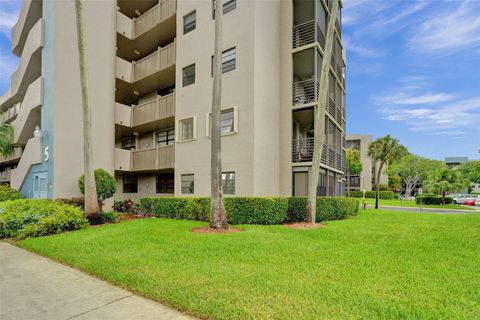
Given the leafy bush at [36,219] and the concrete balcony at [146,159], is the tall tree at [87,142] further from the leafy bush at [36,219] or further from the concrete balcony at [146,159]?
the concrete balcony at [146,159]

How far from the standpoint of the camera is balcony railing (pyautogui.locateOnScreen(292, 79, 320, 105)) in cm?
1537

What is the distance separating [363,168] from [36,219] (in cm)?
6810

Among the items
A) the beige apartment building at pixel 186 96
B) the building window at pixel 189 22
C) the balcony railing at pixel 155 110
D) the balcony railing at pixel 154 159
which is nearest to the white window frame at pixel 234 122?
the beige apartment building at pixel 186 96

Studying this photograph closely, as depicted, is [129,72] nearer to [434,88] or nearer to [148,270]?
[148,270]

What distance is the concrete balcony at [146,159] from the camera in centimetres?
1761

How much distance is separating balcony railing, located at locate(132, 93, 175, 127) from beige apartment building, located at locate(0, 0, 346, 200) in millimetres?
89

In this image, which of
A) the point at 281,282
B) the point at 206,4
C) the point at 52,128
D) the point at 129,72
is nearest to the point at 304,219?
the point at 281,282

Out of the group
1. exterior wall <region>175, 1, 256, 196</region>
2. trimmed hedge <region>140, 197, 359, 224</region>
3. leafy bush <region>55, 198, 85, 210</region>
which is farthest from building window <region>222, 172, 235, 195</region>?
leafy bush <region>55, 198, 85, 210</region>

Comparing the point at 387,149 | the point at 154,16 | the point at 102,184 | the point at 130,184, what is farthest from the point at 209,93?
the point at 387,149

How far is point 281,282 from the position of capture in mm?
5066

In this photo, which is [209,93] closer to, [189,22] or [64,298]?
[189,22]

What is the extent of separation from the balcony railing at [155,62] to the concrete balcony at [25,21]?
7.06 m

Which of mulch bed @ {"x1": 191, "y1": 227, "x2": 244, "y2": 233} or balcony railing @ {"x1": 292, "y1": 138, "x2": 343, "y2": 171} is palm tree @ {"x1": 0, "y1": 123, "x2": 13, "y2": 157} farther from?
balcony railing @ {"x1": 292, "y1": 138, "x2": 343, "y2": 171}

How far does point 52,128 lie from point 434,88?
117 feet
